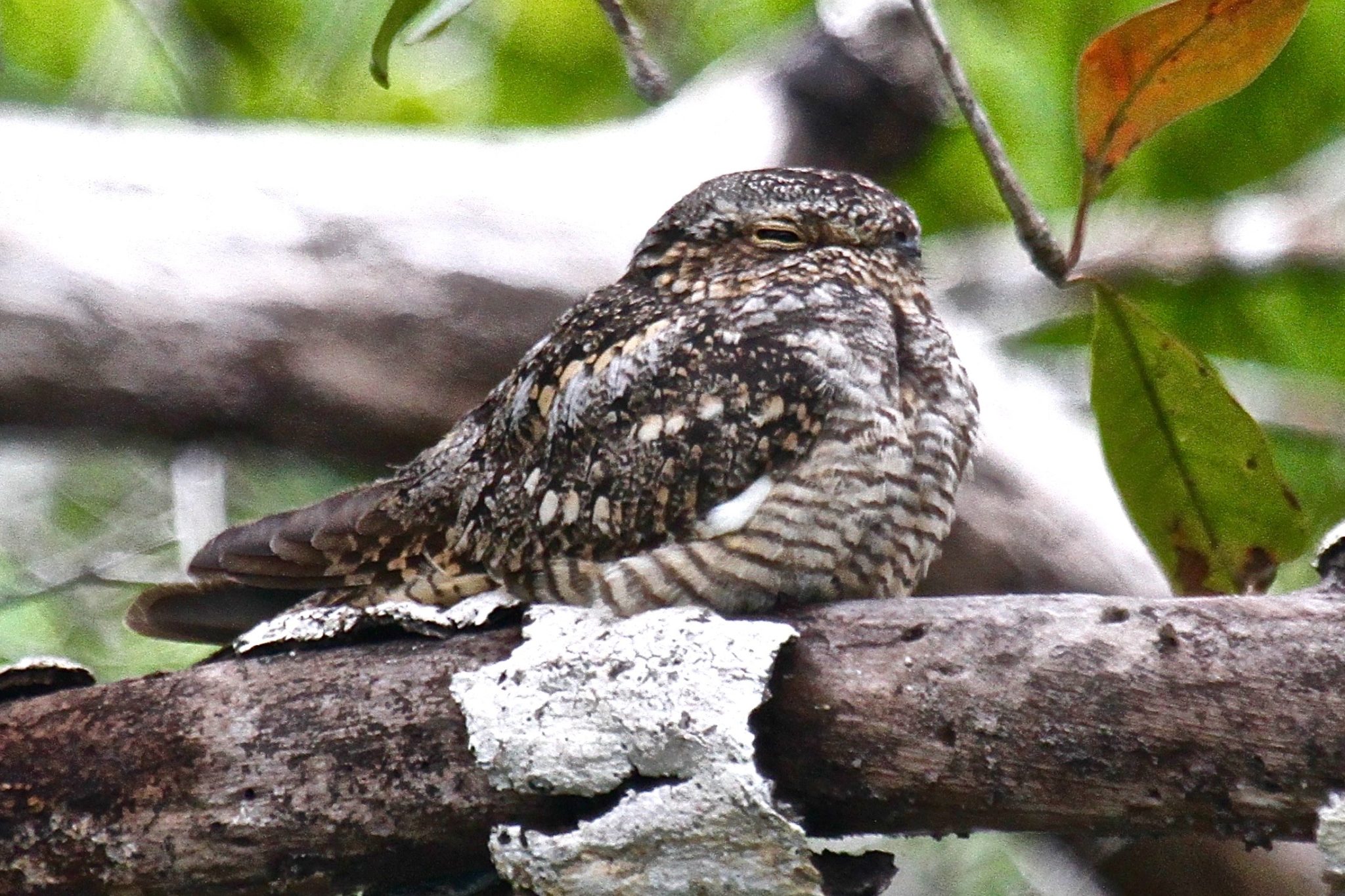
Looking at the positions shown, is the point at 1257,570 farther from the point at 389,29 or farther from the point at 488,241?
the point at 488,241

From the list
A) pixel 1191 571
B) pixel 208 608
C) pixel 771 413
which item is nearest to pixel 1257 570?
pixel 1191 571

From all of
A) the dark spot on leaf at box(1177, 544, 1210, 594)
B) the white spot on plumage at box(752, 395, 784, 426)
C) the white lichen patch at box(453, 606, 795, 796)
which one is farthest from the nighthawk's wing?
the dark spot on leaf at box(1177, 544, 1210, 594)

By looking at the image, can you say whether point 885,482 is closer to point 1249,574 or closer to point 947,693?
point 947,693

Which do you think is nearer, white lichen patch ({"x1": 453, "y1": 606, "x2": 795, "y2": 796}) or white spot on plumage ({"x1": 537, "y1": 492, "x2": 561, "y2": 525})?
white lichen patch ({"x1": 453, "y1": 606, "x2": 795, "y2": 796})

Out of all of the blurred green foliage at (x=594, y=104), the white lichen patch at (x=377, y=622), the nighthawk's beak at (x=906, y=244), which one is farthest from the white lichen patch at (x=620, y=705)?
the blurred green foliage at (x=594, y=104)

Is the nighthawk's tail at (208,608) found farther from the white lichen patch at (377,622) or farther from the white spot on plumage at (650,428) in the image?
the white spot on plumage at (650,428)

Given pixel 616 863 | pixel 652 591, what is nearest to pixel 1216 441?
pixel 652 591

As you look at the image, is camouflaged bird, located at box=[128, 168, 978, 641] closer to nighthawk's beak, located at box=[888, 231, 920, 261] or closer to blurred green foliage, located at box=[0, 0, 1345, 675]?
nighthawk's beak, located at box=[888, 231, 920, 261]

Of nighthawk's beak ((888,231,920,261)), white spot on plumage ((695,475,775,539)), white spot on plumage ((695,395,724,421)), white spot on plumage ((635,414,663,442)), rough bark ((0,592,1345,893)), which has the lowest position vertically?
rough bark ((0,592,1345,893))
